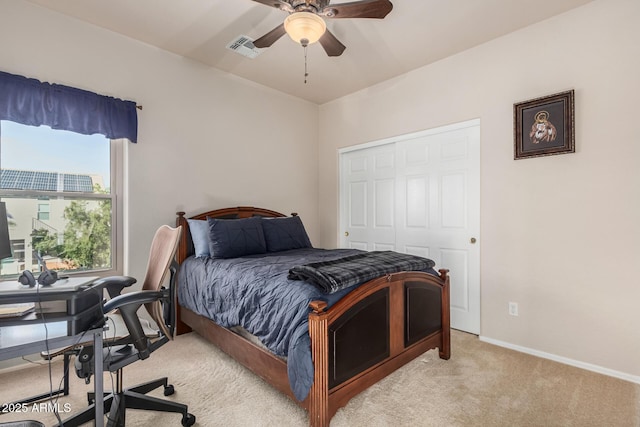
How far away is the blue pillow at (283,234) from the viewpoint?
131 inches

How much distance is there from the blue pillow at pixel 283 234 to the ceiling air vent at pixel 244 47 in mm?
1728

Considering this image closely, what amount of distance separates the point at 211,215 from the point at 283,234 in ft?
2.69

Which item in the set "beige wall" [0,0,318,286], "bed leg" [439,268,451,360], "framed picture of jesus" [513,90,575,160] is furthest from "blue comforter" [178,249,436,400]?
"framed picture of jesus" [513,90,575,160]

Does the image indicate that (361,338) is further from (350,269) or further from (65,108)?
(65,108)

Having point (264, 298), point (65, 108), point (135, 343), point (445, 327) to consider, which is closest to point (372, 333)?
point (264, 298)

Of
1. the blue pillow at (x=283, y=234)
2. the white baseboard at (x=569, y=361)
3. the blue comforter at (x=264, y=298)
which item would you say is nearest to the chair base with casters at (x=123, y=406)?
the blue comforter at (x=264, y=298)

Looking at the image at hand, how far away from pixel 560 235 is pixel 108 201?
3986mm

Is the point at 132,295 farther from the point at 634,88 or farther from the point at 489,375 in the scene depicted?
the point at 634,88

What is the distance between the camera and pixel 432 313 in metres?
2.44

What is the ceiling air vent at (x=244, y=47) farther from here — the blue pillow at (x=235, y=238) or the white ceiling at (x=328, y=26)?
the blue pillow at (x=235, y=238)

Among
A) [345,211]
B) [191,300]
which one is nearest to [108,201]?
[191,300]

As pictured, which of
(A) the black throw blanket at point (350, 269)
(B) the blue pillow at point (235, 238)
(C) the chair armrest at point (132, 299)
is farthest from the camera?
(B) the blue pillow at point (235, 238)

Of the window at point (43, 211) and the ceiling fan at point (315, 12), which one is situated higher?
the ceiling fan at point (315, 12)

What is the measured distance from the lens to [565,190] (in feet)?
8.34
